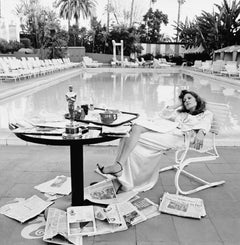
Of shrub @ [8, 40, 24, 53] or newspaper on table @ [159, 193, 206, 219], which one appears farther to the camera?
shrub @ [8, 40, 24, 53]

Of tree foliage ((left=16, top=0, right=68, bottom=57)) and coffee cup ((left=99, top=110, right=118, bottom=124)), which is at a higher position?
tree foliage ((left=16, top=0, right=68, bottom=57))

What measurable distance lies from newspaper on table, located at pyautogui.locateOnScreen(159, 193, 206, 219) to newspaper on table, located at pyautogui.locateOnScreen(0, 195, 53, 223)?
2.79 feet

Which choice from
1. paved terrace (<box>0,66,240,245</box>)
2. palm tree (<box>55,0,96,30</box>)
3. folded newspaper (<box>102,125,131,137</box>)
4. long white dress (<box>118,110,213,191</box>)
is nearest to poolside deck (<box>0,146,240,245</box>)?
paved terrace (<box>0,66,240,245</box>)

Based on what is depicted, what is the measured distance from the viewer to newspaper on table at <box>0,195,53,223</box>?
2125 millimetres

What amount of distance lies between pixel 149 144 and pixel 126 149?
0.26 m

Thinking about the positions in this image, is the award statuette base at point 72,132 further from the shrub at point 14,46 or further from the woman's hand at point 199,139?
the shrub at point 14,46

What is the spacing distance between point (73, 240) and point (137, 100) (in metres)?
6.02

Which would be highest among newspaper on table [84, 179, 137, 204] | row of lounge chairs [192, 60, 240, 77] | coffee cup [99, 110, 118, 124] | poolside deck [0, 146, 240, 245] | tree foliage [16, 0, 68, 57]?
tree foliage [16, 0, 68, 57]

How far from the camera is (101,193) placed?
7.93 ft

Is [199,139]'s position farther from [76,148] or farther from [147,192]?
[76,148]

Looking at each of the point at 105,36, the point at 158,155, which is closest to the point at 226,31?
the point at 105,36

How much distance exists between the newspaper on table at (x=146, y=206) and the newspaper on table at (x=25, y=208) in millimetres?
635

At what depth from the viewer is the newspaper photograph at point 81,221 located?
1.92 metres

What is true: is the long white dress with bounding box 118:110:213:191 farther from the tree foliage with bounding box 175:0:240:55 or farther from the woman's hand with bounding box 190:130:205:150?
the tree foliage with bounding box 175:0:240:55
